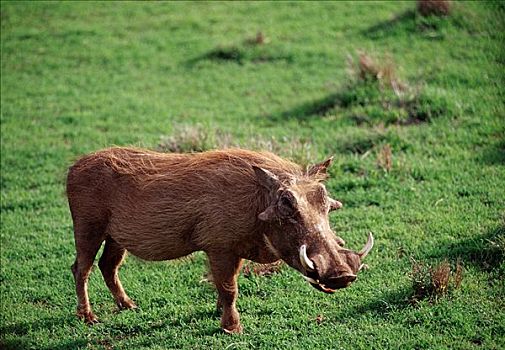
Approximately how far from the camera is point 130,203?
20.1 feet

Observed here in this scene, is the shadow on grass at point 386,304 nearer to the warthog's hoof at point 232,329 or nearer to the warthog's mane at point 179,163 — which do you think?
the warthog's hoof at point 232,329

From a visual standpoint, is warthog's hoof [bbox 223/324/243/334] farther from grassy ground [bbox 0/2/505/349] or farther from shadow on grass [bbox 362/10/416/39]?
shadow on grass [bbox 362/10/416/39]

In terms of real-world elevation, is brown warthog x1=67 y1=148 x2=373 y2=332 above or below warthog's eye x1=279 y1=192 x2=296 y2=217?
below

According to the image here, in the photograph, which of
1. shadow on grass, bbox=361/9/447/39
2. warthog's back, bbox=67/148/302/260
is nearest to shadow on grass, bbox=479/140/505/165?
warthog's back, bbox=67/148/302/260

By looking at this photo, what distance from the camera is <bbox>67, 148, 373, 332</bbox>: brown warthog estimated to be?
5172 mm

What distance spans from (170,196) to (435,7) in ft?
31.0

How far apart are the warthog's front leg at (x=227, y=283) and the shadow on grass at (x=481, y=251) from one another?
80.2 inches

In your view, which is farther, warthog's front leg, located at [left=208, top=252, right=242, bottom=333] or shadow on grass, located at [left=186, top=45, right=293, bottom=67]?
shadow on grass, located at [left=186, top=45, right=293, bottom=67]

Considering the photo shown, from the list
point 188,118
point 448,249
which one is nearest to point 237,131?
point 188,118

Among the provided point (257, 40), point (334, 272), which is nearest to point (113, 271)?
point (334, 272)

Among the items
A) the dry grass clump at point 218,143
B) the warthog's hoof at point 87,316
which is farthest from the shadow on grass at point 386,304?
the dry grass clump at point 218,143

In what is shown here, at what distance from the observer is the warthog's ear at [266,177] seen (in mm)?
5441

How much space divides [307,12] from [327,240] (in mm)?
11225

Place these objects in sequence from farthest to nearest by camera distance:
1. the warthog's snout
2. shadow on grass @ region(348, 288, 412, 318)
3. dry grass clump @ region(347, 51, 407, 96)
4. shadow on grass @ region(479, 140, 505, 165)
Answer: dry grass clump @ region(347, 51, 407, 96), shadow on grass @ region(479, 140, 505, 165), shadow on grass @ region(348, 288, 412, 318), the warthog's snout
